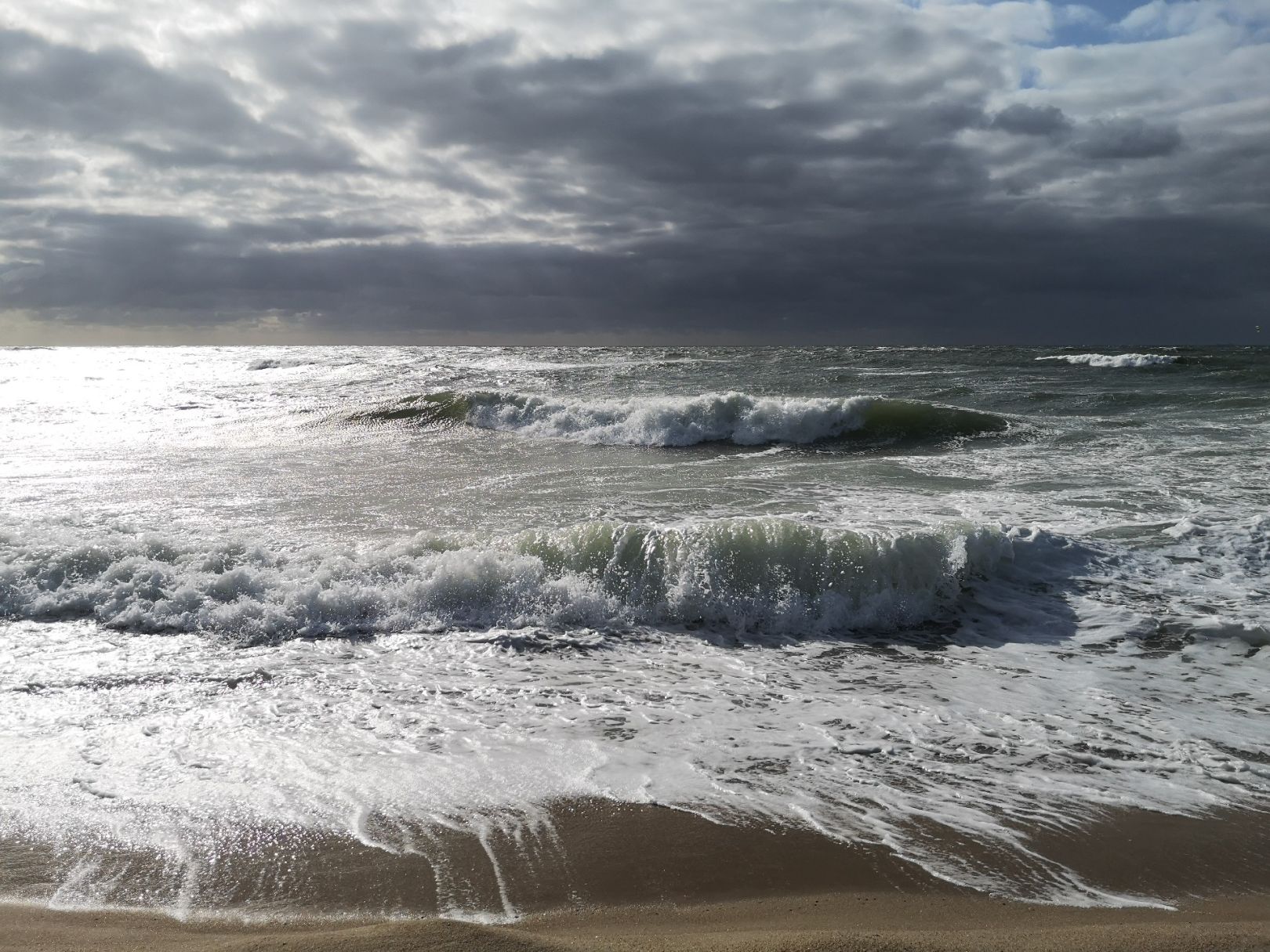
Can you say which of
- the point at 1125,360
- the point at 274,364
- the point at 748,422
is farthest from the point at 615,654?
the point at 274,364

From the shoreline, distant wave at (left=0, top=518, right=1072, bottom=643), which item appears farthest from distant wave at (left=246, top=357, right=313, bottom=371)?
the shoreline

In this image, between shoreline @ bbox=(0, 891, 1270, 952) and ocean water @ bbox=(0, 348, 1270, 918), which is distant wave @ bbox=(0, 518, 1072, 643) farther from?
shoreline @ bbox=(0, 891, 1270, 952)

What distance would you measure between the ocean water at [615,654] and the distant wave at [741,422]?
438 centimetres

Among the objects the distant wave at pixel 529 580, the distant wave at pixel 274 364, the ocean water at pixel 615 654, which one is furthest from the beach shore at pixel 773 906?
the distant wave at pixel 274 364

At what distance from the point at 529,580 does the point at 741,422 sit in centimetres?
1276

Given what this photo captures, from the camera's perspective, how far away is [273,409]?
2438cm

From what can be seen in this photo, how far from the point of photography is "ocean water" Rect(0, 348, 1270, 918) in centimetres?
387

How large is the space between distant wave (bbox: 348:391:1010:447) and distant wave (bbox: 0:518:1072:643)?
418 inches

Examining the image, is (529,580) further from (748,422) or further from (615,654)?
(748,422)

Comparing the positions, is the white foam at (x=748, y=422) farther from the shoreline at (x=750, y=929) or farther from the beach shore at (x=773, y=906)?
the shoreline at (x=750, y=929)

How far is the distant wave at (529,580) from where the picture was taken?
266 inches

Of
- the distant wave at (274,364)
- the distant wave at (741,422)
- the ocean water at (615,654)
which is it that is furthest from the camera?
the distant wave at (274,364)

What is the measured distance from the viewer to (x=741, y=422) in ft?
63.3

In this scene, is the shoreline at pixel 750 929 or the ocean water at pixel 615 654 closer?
the shoreline at pixel 750 929
